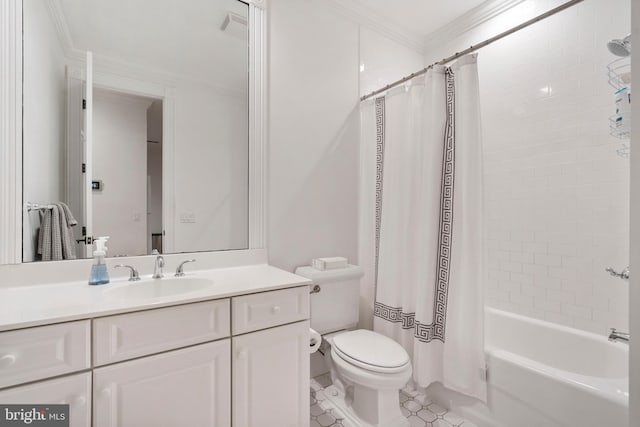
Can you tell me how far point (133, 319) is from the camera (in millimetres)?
998

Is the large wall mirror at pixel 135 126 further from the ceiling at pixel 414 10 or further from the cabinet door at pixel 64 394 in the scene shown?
the ceiling at pixel 414 10

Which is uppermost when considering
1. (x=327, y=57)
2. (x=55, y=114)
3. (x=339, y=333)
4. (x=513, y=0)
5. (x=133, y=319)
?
(x=513, y=0)

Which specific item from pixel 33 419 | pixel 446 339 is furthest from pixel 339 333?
pixel 33 419

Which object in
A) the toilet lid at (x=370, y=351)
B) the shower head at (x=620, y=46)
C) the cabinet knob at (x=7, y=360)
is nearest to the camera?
the cabinet knob at (x=7, y=360)

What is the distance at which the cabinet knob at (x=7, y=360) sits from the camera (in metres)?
0.83

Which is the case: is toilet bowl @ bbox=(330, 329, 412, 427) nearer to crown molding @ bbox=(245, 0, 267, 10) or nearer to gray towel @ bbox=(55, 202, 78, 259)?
gray towel @ bbox=(55, 202, 78, 259)

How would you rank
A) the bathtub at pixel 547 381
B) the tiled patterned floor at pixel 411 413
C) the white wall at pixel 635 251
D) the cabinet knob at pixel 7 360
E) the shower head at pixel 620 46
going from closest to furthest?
the white wall at pixel 635 251 < the cabinet knob at pixel 7 360 < the shower head at pixel 620 46 < the bathtub at pixel 547 381 < the tiled patterned floor at pixel 411 413

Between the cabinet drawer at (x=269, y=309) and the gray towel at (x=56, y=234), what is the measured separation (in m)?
0.80

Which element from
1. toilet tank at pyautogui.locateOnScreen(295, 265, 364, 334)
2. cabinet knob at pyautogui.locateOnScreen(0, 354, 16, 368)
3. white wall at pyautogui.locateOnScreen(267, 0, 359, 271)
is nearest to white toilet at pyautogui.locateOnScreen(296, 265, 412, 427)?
toilet tank at pyautogui.locateOnScreen(295, 265, 364, 334)

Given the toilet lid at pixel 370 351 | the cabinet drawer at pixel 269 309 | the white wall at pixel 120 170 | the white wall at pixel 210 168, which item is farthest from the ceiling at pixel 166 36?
the toilet lid at pixel 370 351

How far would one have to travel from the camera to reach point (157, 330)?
1038 mm

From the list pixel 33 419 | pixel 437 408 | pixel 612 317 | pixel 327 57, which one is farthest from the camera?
pixel 327 57

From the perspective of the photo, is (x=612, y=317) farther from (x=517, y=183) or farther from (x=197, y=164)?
(x=197, y=164)

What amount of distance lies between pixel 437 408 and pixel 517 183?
58.8 inches
